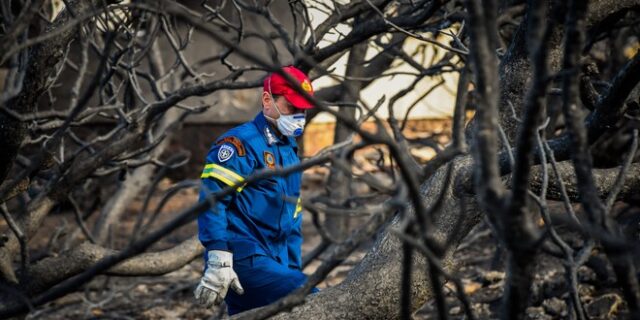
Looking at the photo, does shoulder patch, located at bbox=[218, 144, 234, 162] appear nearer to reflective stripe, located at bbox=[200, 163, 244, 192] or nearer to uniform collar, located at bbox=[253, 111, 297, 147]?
reflective stripe, located at bbox=[200, 163, 244, 192]

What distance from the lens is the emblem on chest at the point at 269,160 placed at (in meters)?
4.22

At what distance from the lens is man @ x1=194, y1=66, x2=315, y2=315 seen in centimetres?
395

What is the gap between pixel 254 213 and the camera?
4156mm

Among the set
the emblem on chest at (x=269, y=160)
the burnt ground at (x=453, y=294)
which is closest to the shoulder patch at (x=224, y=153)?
the emblem on chest at (x=269, y=160)

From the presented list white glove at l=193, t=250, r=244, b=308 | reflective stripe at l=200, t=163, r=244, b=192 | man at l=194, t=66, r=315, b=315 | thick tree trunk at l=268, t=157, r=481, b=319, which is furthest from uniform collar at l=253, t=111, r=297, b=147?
thick tree trunk at l=268, t=157, r=481, b=319

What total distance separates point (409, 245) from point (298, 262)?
2360mm

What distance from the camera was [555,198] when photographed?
12.1 ft

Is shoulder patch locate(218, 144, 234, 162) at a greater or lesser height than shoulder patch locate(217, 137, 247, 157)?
lesser

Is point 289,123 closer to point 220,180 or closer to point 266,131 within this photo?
point 266,131

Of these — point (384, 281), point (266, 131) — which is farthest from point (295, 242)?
point (384, 281)

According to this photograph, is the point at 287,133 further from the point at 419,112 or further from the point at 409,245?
the point at 419,112

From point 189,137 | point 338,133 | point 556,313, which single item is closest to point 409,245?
point 556,313

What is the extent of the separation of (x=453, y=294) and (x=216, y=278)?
6.14 ft

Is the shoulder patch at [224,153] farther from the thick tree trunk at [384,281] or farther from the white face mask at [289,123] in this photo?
the thick tree trunk at [384,281]
